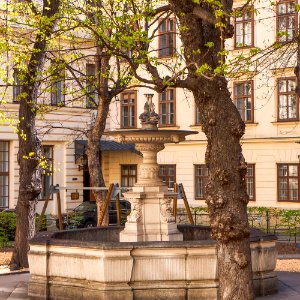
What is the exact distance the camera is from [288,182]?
3612cm

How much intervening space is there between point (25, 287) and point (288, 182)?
70.8 ft

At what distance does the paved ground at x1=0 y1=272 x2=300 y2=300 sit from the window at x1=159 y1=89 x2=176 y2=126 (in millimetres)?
22115

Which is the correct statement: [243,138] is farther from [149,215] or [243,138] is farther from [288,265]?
[149,215]

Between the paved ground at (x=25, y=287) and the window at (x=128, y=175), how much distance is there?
23129mm

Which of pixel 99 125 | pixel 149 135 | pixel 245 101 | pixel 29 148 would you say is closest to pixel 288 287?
pixel 149 135

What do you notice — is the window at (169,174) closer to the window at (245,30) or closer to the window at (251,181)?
the window at (251,181)

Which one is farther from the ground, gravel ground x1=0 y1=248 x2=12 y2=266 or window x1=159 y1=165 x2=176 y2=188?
window x1=159 y1=165 x2=176 y2=188

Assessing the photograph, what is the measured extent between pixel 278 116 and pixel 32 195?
18.0 meters

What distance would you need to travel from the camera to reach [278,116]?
36469mm

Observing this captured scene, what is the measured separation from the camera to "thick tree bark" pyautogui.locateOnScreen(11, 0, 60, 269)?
20.0m

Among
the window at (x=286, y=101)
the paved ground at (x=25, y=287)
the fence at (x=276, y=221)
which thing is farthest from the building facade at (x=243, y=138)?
the paved ground at (x=25, y=287)

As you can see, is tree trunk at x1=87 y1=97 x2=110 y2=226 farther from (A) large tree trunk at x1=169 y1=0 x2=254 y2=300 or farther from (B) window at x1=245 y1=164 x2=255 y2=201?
(B) window at x1=245 y1=164 x2=255 y2=201

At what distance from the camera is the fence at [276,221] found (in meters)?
30.0

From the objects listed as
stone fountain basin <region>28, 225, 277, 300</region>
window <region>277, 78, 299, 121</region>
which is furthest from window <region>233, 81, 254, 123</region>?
stone fountain basin <region>28, 225, 277, 300</region>
